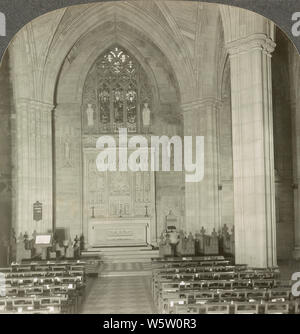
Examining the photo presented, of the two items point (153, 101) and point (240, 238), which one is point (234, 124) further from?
point (153, 101)

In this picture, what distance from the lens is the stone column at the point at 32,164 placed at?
2517 cm

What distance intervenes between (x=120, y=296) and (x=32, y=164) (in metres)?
12.0

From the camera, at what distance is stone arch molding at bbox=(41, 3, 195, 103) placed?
2638 cm

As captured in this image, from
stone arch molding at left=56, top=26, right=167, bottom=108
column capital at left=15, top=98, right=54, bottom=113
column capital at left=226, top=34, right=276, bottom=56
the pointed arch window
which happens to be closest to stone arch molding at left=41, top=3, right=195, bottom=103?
column capital at left=15, top=98, right=54, bottom=113

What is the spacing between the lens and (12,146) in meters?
26.4

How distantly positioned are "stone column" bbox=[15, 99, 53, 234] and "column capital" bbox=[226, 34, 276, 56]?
12.2 m

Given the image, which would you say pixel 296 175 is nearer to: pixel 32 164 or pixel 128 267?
pixel 128 267

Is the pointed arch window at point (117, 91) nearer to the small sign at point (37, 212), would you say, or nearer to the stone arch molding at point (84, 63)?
the stone arch molding at point (84, 63)

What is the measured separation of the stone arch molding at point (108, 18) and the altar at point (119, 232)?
695 centimetres

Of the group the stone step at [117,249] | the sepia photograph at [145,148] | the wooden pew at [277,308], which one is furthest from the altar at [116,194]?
Answer: the wooden pew at [277,308]

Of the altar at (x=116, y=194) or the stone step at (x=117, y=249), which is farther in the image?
the altar at (x=116, y=194)

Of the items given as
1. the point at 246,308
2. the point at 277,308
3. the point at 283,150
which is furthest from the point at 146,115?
the point at 246,308

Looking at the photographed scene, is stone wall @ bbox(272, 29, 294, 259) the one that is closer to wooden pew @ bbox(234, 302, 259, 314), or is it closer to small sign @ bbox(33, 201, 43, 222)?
small sign @ bbox(33, 201, 43, 222)
